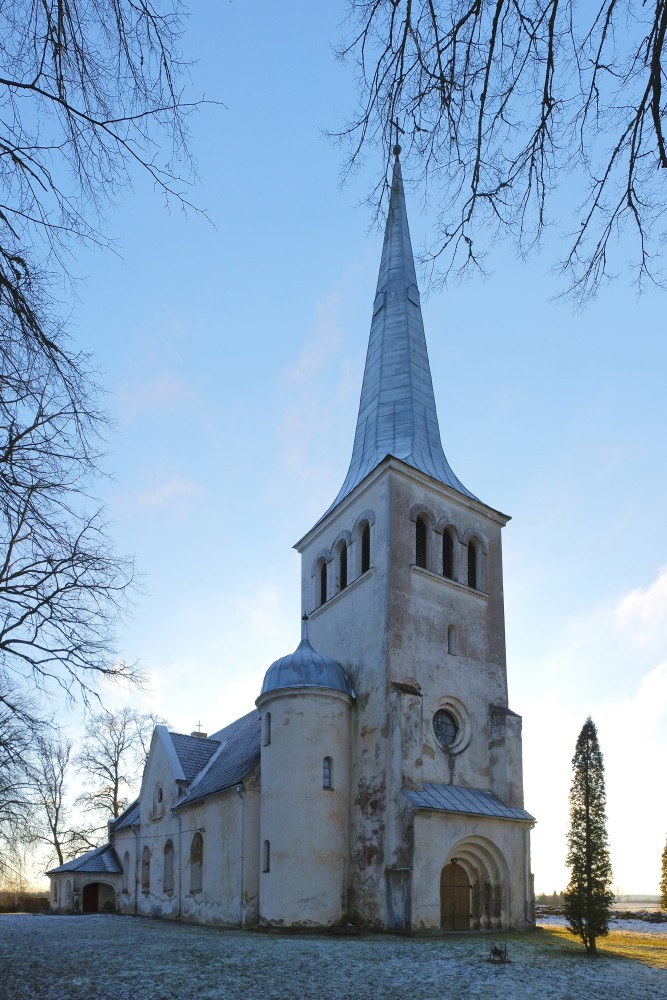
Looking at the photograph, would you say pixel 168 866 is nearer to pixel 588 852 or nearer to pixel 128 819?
pixel 128 819

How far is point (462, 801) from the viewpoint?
20266 mm

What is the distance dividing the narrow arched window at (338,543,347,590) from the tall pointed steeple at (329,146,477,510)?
1672mm

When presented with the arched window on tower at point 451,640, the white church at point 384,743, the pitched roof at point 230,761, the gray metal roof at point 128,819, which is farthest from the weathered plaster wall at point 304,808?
the gray metal roof at point 128,819

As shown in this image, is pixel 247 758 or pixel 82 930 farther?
pixel 247 758

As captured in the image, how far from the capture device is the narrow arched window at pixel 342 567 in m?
24.8

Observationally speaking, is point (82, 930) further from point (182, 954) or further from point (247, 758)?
point (182, 954)

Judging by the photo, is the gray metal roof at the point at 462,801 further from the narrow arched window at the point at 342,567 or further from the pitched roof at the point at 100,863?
the pitched roof at the point at 100,863

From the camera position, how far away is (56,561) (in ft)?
34.8

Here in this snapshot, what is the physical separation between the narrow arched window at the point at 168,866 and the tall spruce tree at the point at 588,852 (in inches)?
599

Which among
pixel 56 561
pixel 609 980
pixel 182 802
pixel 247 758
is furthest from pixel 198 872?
pixel 56 561

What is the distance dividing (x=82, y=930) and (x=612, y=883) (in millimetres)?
12658

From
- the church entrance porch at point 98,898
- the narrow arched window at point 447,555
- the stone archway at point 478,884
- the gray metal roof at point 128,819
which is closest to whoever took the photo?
the stone archway at point 478,884

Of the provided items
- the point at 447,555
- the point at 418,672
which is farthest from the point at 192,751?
the point at 447,555

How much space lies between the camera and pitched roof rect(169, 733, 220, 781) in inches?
1144
